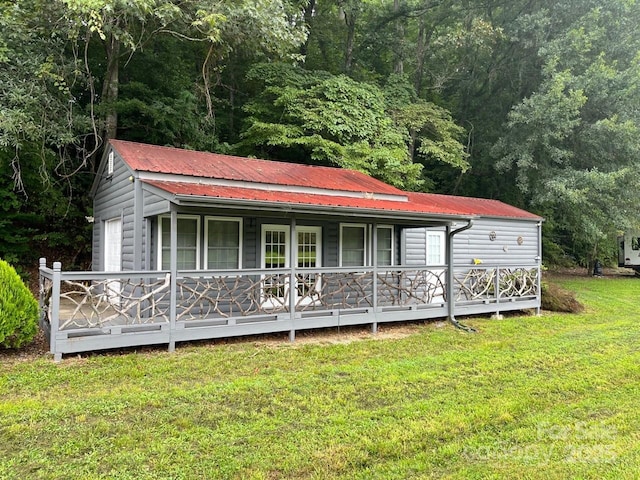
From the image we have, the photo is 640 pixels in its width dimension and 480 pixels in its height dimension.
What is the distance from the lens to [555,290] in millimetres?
11164

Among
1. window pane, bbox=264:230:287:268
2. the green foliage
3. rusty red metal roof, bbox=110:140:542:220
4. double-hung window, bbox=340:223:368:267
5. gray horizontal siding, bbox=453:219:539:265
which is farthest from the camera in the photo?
the green foliage

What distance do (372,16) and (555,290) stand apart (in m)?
17.2

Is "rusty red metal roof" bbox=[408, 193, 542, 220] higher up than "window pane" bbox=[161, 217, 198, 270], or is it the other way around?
"rusty red metal roof" bbox=[408, 193, 542, 220]

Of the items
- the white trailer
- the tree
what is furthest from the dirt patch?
the white trailer

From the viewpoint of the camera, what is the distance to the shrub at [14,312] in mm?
5543

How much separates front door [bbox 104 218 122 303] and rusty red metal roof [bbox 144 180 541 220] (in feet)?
7.91

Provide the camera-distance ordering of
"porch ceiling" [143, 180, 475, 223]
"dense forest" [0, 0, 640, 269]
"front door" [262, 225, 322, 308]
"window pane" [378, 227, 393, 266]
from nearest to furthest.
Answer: "porch ceiling" [143, 180, 475, 223]
"front door" [262, 225, 322, 308]
"window pane" [378, 227, 393, 266]
"dense forest" [0, 0, 640, 269]

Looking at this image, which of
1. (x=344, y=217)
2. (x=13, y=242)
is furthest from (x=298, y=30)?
(x=13, y=242)

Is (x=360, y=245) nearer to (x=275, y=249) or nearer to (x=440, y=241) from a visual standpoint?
(x=275, y=249)

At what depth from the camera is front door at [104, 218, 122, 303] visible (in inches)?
359

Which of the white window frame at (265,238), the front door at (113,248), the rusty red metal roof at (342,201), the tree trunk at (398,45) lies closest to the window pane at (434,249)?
the rusty red metal roof at (342,201)

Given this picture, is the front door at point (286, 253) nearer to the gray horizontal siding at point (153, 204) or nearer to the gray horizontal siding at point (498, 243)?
the gray horizontal siding at point (153, 204)

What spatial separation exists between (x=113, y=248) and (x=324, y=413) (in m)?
7.34

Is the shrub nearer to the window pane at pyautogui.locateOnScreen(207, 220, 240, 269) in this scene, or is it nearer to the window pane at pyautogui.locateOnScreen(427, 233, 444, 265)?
the window pane at pyautogui.locateOnScreen(207, 220, 240, 269)
